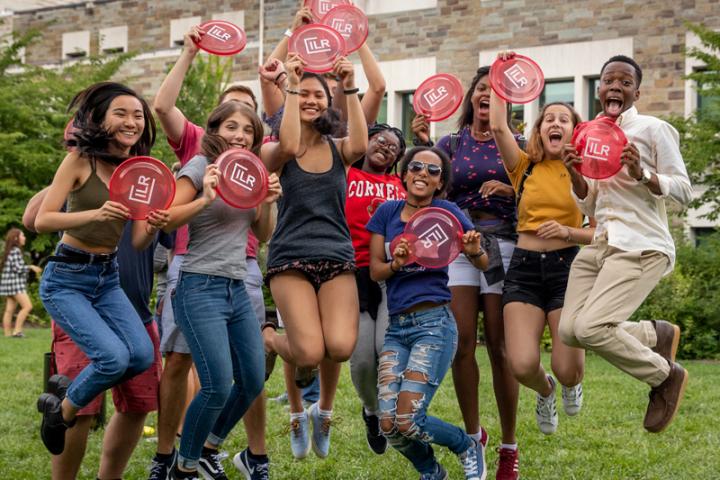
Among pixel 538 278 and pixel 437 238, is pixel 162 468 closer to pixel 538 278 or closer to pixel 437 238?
pixel 437 238

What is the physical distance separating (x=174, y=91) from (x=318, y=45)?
944 millimetres

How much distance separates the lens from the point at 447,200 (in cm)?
717

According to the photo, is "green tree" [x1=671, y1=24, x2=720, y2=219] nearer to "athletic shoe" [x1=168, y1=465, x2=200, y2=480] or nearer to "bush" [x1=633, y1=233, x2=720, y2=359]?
"bush" [x1=633, y1=233, x2=720, y2=359]

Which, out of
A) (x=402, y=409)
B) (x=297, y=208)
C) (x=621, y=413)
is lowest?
(x=621, y=413)

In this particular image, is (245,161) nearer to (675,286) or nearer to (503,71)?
(503,71)

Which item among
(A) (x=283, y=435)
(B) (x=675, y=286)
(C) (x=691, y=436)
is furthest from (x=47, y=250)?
(C) (x=691, y=436)

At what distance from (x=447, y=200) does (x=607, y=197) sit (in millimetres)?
1175

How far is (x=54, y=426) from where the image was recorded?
19.5ft

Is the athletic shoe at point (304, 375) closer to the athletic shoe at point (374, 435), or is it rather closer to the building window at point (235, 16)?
the athletic shoe at point (374, 435)

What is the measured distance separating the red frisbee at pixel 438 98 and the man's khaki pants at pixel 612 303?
171 centimetres

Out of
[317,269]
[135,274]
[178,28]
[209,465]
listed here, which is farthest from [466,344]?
[178,28]

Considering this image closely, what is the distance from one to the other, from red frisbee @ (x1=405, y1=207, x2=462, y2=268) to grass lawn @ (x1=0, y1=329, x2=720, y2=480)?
6.02 ft

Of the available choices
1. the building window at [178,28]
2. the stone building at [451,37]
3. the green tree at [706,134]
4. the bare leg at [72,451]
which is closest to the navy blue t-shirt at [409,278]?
the bare leg at [72,451]

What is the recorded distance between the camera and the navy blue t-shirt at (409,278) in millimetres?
6488
